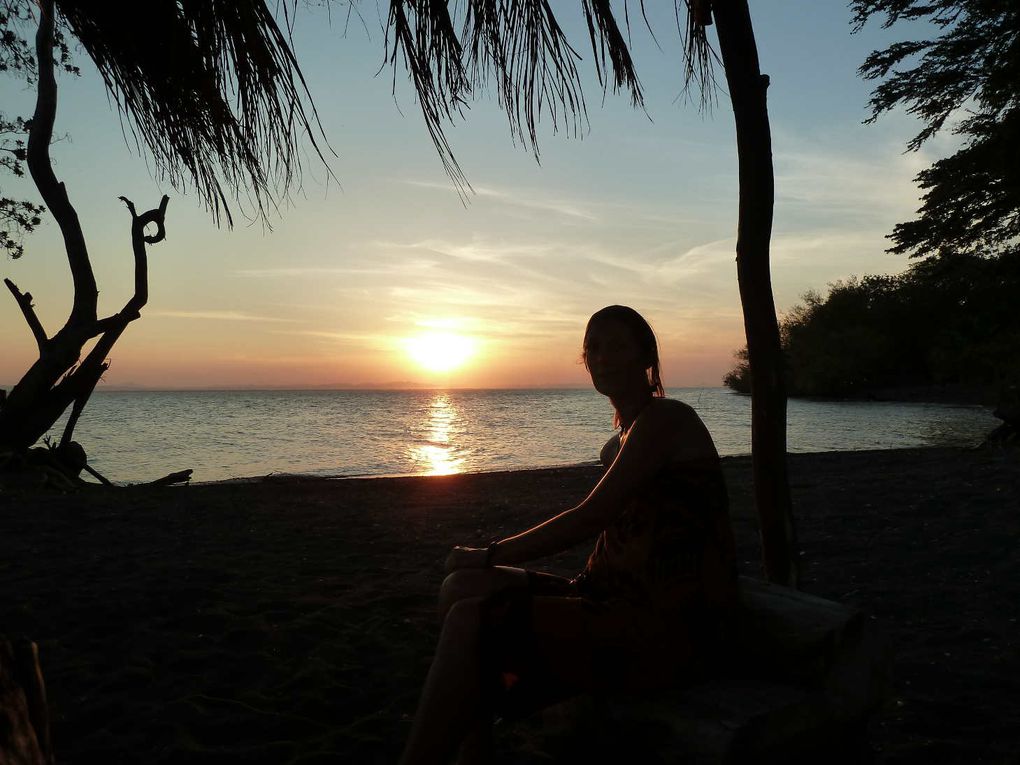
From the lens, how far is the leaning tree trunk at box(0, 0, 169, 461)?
11.3 m

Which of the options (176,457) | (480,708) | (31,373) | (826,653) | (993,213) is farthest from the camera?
(176,457)

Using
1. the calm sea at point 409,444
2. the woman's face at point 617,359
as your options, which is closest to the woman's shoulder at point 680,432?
the woman's face at point 617,359

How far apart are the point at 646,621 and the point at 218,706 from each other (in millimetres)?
2103

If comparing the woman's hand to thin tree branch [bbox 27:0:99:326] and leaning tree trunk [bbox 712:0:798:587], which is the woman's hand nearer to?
leaning tree trunk [bbox 712:0:798:587]

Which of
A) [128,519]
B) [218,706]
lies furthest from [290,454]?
[218,706]

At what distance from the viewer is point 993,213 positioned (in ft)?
57.9

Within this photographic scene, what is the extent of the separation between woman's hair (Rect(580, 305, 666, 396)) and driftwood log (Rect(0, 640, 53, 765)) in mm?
1773

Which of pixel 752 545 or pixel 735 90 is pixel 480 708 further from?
pixel 752 545

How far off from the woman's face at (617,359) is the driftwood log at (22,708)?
170cm

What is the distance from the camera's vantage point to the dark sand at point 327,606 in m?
2.91

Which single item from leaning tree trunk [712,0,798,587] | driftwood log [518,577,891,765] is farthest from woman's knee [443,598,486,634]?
leaning tree trunk [712,0,798,587]

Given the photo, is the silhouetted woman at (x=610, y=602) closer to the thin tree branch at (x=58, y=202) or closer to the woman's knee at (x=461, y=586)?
the woman's knee at (x=461, y=586)

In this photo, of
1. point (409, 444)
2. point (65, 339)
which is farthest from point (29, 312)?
point (409, 444)

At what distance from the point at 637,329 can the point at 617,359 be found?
0.13 metres
